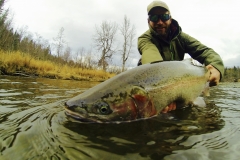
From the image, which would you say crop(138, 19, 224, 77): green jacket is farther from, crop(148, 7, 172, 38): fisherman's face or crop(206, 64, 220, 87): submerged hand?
crop(206, 64, 220, 87): submerged hand

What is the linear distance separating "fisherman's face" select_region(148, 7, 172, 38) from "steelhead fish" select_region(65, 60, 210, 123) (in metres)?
1.51

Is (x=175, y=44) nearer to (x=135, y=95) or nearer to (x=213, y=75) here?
(x=213, y=75)

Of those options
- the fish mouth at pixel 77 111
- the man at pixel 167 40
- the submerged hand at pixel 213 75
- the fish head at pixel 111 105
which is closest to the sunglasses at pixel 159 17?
the man at pixel 167 40

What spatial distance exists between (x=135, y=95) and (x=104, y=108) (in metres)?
0.31

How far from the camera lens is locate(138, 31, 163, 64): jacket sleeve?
120 inches

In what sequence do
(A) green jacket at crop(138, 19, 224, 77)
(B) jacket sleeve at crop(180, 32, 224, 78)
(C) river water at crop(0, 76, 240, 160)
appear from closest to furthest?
1. (C) river water at crop(0, 76, 240, 160)
2. (B) jacket sleeve at crop(180, 32, 224, 78)
3. (A) green jacket at crop(138, 19, 224, 77)

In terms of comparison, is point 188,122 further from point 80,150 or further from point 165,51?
point 165,51

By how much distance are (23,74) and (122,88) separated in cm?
882

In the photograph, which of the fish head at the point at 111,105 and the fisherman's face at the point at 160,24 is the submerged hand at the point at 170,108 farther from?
the fisherman's face at the point at 160,24

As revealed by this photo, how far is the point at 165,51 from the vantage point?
3869mm

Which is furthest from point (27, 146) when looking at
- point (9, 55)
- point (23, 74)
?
point (9, 55)

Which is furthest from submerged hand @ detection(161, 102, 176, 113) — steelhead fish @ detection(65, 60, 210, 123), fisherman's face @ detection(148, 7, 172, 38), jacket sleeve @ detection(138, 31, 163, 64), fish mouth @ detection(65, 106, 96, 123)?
fisherman's face @ detection(148, 7, 172, 38)

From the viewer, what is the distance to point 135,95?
68.9 inches

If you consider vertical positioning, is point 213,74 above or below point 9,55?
below
